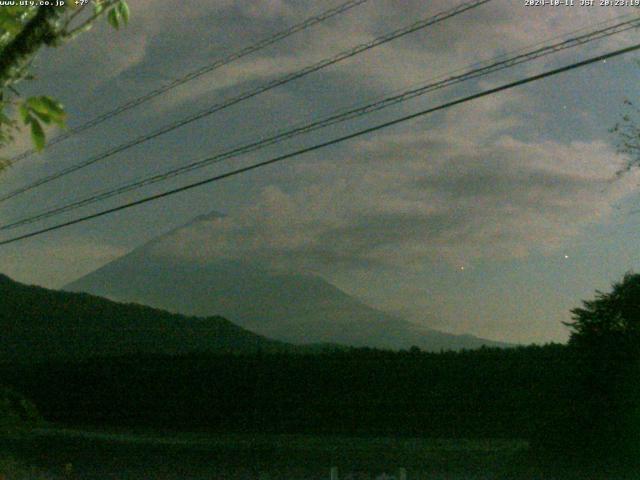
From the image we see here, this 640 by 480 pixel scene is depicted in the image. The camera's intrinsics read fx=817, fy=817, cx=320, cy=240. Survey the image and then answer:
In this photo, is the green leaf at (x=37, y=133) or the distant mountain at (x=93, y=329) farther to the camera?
the distant mountain at (x=93, y=329)

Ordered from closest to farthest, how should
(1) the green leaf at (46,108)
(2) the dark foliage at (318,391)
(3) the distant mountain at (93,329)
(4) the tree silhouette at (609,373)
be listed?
(1) the green leaf at (46,108)
(4) the tree silhouette at (609,373)
(2) the dark foliage at (318,391)
(3) the distant mountain at (93,329)

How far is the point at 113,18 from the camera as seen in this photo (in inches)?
159

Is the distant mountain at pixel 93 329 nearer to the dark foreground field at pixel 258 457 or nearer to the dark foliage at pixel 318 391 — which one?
the dark foliage at pixel 318 391

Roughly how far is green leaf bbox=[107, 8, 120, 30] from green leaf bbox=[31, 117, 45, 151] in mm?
1086

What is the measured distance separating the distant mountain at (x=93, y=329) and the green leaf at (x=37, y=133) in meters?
45.4

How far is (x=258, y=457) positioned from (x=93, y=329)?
32260 millimetres

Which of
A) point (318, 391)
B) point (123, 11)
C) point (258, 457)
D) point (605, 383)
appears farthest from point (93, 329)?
point (123, 11)

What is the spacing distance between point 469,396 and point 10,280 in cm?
4310

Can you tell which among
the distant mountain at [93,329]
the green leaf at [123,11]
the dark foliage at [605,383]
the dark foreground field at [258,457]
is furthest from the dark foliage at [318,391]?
the green leaf at [123,11]

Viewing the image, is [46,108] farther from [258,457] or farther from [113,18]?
[258,457]

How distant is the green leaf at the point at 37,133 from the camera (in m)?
3.12

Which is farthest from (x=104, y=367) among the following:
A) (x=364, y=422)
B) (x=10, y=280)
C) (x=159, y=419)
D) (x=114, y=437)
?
(x=10, y=280)

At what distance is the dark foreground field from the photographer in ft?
53.3

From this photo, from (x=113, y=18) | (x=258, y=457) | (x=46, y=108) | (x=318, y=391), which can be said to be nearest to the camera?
(x=46, y=108)
